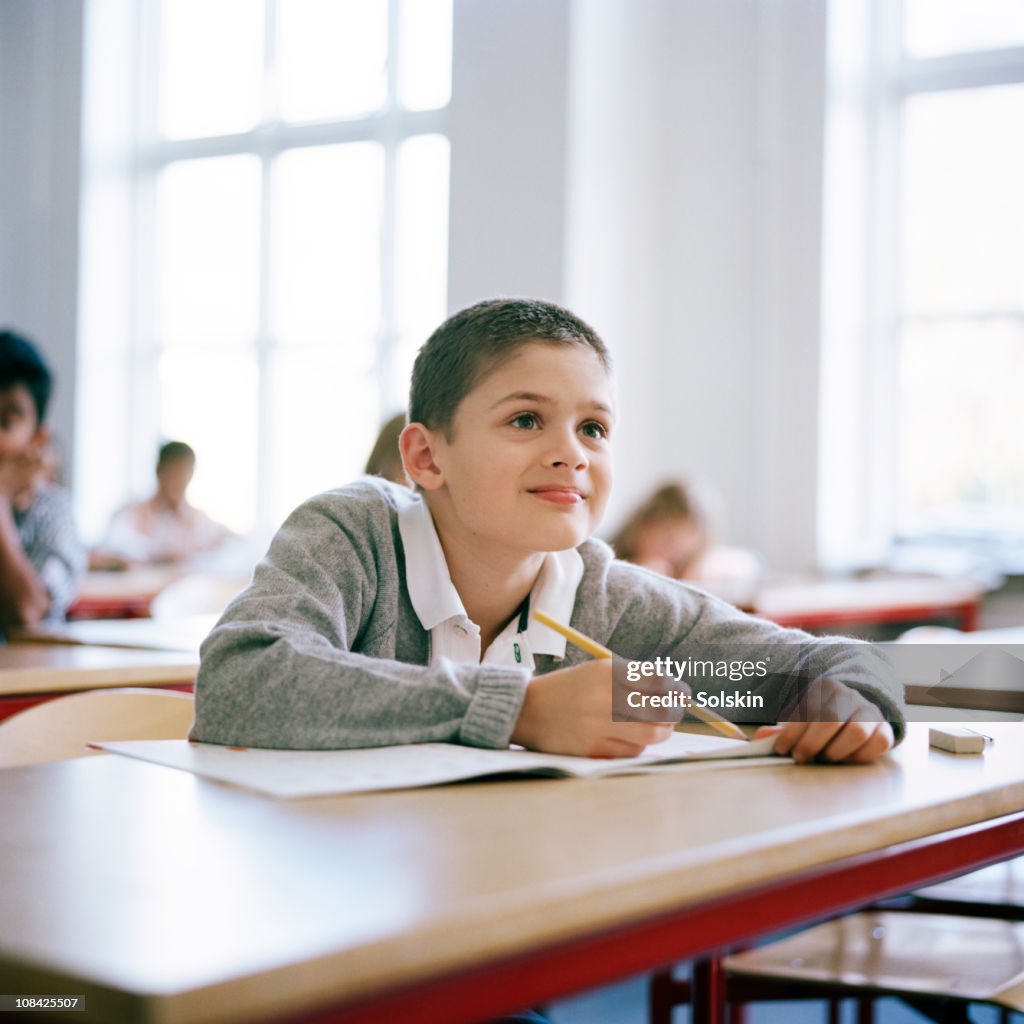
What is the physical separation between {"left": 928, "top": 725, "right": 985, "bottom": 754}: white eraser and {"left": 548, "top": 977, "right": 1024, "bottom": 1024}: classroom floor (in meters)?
1.50

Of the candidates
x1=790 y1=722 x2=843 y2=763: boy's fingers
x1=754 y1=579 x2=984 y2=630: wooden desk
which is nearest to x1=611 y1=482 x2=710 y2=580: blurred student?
x1=754 y1=579 x2=984 y2=630: wooden desk

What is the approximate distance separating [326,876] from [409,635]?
671 millimetres

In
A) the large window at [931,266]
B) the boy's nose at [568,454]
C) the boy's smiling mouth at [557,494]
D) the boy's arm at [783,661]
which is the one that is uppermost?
the large window at [931,266]

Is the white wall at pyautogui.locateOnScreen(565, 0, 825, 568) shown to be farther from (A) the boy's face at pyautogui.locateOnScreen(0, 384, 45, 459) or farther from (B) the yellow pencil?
(B) the yellow pencil

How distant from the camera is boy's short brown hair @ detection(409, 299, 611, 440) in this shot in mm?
1335

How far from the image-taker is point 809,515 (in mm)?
5809

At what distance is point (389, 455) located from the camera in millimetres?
2154

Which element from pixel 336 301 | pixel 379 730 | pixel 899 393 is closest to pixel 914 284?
pixel 899 393

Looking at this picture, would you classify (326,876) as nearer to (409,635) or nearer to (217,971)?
(217,971)

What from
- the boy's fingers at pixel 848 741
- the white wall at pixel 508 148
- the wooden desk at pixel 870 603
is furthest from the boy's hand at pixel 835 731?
the white wall at pixel 508 148

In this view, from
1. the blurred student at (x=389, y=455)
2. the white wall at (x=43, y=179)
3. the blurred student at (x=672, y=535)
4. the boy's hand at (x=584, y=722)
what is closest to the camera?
the boy's hand at (x=584, y=722)

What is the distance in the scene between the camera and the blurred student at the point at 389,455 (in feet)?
6.87

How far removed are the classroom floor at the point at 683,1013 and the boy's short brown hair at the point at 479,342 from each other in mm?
1471

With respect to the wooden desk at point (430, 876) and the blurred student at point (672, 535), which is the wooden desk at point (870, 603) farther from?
the wooden desk at point (430, 876)
